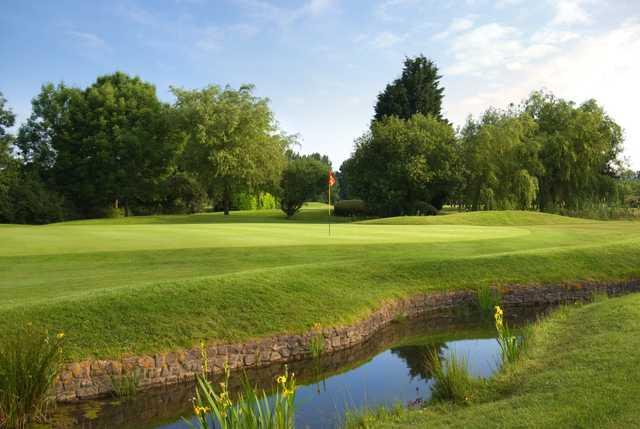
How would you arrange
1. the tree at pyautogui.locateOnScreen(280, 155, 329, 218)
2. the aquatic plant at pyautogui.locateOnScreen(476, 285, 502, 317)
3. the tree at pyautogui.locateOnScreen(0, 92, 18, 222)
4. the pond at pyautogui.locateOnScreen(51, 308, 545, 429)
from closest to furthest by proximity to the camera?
the pond at pyautogui.locateOnScreen(51, 308, 545, 429) < the aquatic plant at pyautogui.locateOnScreen(476, 285, 502, 317) < the tree at pyautogui.locateOnScreen(0, 92, 18, 222) < the tree at pyautogui.locateOnScreen(280, 155, 329, 218)

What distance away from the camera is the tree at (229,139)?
43.9 meters

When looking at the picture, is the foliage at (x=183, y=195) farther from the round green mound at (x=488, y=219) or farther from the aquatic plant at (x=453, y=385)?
the aquatic plant at (x=453, y=385)

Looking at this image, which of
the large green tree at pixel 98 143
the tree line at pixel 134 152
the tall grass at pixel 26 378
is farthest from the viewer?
the large green tree at pixel 98 143

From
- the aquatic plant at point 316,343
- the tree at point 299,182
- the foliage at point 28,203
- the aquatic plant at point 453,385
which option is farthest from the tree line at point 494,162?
the aquatic plant at point 453,385

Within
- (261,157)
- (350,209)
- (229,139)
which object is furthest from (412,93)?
(229,139)

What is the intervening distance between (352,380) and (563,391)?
373 centimetres

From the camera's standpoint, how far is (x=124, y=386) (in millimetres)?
7805

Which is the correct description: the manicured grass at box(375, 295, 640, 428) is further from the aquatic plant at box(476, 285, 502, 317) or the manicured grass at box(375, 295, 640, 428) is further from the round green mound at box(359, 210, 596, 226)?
the round green mound at box(359, 210, 596, 226)

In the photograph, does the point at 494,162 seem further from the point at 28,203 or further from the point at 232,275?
the point at 28,203

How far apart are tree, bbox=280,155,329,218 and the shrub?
3.65m

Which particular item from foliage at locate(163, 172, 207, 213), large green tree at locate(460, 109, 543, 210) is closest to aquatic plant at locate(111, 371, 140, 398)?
large green tree at locate(460, 109, 543, 210)

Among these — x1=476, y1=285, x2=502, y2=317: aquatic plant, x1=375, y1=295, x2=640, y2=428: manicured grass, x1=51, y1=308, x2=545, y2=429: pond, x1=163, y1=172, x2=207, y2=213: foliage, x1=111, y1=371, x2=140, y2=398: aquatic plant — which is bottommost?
x1=51, y1=308, x2=545, y2=429: pond

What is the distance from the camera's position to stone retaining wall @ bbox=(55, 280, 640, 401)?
25.4ft

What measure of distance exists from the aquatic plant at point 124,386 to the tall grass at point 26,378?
98 cm
